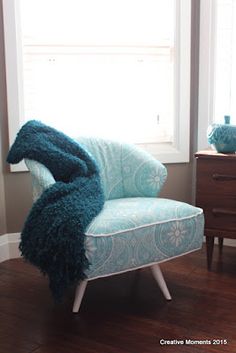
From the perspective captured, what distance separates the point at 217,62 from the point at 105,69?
631 millimetres

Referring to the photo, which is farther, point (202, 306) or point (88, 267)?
point (202, 306)

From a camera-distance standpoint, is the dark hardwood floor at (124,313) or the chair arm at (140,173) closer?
the dark hardwood floor at (124,313)

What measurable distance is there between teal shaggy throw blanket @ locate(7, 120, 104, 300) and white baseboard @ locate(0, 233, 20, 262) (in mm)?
702

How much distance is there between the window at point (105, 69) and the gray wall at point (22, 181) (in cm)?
5

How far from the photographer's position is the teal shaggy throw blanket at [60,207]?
1774mm

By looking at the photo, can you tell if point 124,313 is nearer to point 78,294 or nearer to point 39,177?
point 78,294

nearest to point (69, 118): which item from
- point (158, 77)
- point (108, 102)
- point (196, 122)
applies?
point (108, 102)

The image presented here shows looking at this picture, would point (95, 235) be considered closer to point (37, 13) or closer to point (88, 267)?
point (88, 267)

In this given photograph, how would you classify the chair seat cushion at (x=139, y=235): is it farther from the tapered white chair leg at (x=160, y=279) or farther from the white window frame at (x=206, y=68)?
the white window frame at (x=206, y=68)

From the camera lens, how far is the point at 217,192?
2328 millimetres

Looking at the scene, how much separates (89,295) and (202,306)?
0.51 metres

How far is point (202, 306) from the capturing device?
2.04 metres

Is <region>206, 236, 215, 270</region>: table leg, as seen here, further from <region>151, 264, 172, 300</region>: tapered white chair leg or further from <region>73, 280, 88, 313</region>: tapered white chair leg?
<region>73, 280, 88, 313</region>: tapered white chair leg

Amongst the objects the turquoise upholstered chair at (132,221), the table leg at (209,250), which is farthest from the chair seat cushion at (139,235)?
the table leg at (209,250)
